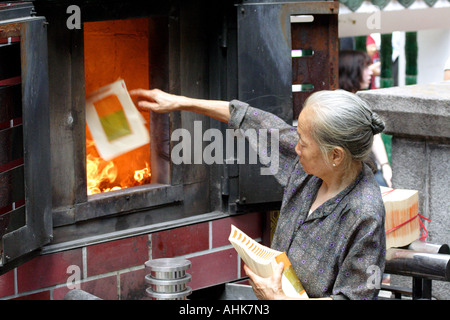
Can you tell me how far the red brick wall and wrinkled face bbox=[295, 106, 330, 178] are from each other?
5.27 ft

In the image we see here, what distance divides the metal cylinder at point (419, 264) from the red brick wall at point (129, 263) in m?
1.44

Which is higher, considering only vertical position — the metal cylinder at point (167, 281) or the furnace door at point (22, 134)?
the furnace door at point (22, 134)

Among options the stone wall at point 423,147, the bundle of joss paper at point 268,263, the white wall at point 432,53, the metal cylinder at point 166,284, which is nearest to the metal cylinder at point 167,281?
→ the metal cylinder at point 166,284

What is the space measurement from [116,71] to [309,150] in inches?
77.0

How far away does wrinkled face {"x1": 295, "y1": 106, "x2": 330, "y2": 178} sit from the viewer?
3.22m

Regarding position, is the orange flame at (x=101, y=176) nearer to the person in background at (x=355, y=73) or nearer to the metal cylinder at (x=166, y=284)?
the metal cylinder at (x=166, y=284)

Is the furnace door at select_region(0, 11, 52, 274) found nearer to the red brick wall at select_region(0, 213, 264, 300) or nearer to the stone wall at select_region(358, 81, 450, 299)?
the red brick wall at select_region(0, 213, 264, 300)

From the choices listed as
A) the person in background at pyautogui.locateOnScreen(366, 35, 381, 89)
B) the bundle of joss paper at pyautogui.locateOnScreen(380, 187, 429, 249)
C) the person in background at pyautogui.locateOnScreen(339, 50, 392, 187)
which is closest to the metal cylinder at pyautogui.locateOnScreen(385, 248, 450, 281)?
the bundle of joss paper at pyautogui.locateOnScreen(380, 187, 429, 249)

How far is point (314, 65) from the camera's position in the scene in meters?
5.12

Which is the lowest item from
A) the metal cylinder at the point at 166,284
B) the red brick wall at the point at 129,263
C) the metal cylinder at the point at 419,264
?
the red brick wall at the point at 129,263

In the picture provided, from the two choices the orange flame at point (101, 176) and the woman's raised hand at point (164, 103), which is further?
the orange flame at point (101, 176)

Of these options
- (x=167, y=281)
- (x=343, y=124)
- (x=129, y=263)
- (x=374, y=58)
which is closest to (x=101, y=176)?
(x=129, y=263)

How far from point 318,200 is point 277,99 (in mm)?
1591

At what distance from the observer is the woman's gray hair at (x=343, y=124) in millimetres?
3139
